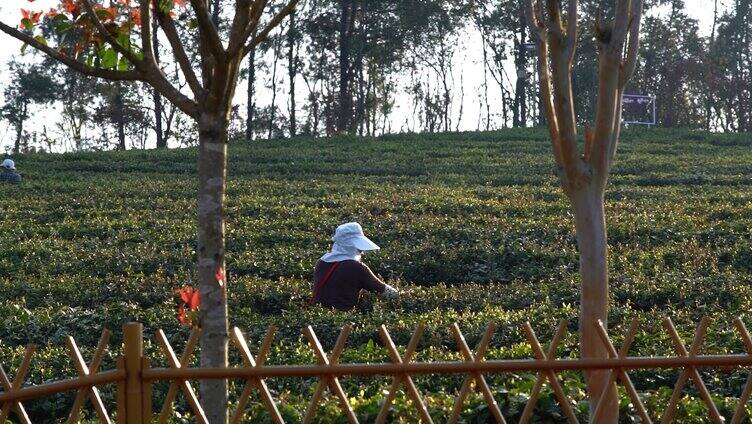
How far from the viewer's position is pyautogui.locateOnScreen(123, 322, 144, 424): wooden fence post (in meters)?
4.28

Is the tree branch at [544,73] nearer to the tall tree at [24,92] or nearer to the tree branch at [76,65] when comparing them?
the tree branch at [76,65]

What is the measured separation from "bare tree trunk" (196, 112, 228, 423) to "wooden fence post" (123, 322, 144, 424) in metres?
0.31

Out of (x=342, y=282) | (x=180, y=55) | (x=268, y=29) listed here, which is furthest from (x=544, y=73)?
(x=342, y=282)

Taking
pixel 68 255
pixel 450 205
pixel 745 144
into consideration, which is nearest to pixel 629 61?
pixel 68 255

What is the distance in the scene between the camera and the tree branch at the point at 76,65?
184 inches

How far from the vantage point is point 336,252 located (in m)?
10.5

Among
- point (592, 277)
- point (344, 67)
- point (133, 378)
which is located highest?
point (344, 67)

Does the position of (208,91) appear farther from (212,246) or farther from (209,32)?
(212,246)

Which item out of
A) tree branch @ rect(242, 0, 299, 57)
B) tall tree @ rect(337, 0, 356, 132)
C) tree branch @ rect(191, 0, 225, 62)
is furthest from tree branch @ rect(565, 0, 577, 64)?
tall tree @ rect(337, 0, 356, 132)

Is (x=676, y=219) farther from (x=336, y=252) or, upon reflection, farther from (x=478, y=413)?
(x=478, y=413)

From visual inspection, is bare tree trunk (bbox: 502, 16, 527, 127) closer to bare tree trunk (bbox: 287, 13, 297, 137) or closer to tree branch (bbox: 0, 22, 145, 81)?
bare tree trunk (bbox: 287, 13, 297, 137)

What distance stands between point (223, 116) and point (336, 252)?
608 centimetres

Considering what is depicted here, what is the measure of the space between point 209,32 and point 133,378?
141 cm

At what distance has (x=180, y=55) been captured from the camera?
4719 millimetres
